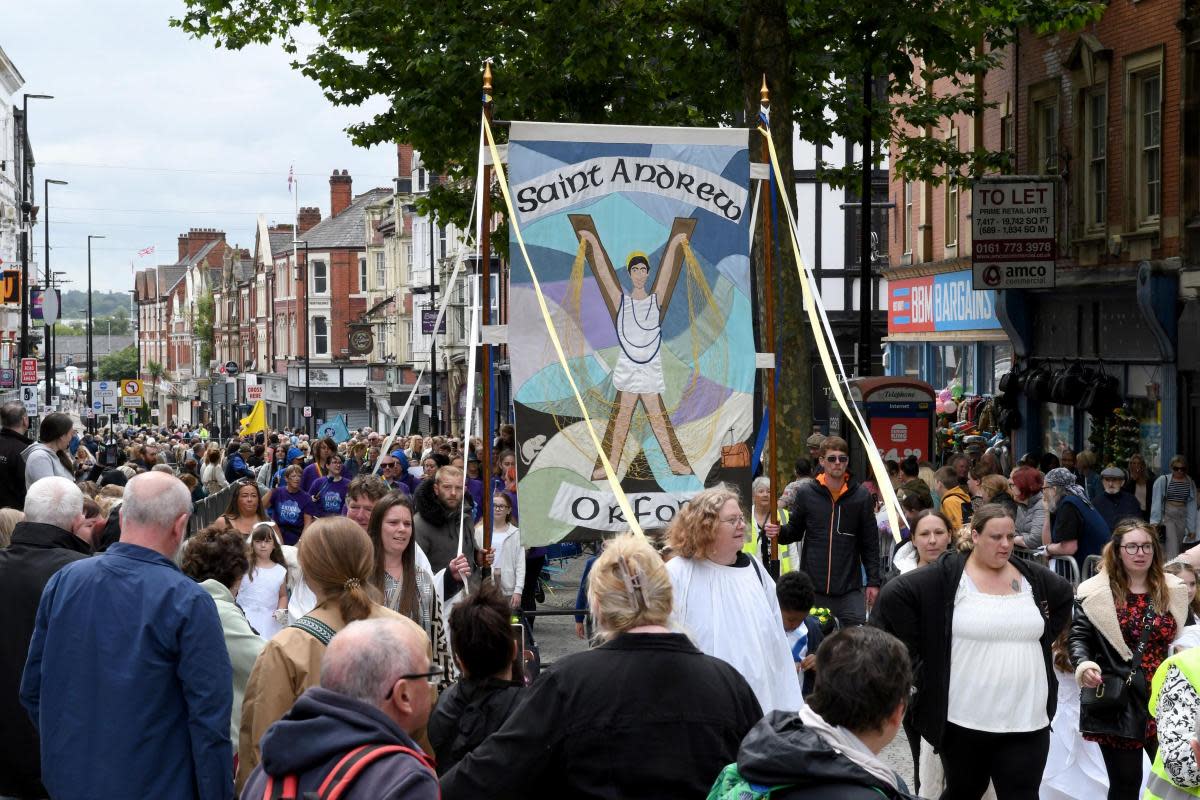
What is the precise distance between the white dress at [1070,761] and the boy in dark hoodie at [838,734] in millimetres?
5169

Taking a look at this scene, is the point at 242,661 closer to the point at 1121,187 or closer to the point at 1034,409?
the point at 1121,187

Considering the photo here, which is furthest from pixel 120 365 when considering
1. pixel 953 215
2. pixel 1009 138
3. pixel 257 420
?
pixel 1009 138

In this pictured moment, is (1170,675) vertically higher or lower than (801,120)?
lower

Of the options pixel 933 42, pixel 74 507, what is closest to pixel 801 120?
pixel 933 42

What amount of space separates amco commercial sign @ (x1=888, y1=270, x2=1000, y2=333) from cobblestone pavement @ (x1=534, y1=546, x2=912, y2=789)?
10.3 metres

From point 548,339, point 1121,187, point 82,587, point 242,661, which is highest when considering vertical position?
point 1121,187

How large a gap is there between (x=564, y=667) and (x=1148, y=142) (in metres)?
19.0

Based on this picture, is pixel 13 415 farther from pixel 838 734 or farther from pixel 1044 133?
pixel 1044 133

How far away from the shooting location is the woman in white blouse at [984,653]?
6953 millimetres

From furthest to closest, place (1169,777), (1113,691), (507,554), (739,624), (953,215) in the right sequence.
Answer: (953,215) → (507,554) → (1113,691) → (739,624) → (1169,777)

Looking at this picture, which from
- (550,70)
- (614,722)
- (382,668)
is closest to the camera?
(382,668)

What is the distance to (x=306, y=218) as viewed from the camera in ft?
298

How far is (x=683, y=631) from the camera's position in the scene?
468cm

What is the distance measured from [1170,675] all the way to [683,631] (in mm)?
1602
